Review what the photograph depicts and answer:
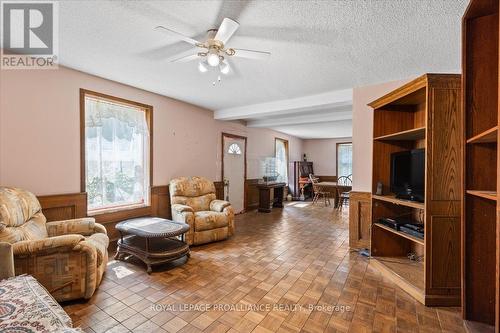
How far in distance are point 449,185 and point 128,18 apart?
9.98 feet

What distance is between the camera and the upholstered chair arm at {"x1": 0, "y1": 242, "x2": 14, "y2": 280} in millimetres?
1564

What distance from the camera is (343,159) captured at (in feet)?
→ 30.1

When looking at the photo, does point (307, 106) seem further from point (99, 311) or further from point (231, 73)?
point (99, 311)

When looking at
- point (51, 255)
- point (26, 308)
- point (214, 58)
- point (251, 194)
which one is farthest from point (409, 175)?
point (251, 194)

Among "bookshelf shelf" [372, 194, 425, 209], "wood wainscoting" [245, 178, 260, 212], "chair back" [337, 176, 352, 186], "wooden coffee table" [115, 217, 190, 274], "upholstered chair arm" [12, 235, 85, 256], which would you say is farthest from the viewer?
"chair back" [337, 176, 352, 186]

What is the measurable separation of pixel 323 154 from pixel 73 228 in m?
8.57

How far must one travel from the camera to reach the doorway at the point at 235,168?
5535 millimetres

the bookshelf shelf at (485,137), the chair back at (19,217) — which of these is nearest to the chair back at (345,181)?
the bookshelf shelf at (485,137)

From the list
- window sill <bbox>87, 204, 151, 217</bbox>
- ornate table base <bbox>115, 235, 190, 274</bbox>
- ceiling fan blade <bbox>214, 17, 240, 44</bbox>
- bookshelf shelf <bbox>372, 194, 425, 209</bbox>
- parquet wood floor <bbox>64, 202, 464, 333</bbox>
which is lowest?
parquet wood floor <bbox>64, 202, 464, 333</bbox>

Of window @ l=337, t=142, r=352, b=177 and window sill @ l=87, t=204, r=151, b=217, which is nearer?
window sill @ l=87, t=204, r=151, b=217

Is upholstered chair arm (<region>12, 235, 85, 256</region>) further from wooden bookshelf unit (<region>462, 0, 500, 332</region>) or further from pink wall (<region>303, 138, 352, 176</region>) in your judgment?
pink wall (<region>303, 138, 352, 176</region>)

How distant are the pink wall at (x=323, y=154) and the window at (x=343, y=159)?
146 millimetres

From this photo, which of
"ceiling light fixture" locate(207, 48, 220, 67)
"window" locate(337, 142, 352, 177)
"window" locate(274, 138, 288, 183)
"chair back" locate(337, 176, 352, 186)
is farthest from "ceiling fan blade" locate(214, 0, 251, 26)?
"window" locate(337, 142, 352, 177)

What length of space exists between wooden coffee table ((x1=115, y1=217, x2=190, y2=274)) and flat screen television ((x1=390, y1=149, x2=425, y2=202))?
2.51 meters
